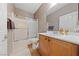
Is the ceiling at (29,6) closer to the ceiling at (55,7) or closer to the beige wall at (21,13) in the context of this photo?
the beige wall at (21,13)

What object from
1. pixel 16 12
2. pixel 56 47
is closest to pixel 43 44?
pixel 56 47

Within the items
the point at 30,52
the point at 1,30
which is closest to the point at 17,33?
the point at 1,30

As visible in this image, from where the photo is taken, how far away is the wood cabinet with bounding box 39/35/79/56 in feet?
3.89

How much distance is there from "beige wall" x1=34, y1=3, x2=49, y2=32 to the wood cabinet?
116 mm

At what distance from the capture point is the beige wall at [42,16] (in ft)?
4.89

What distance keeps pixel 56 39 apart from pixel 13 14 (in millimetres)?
663

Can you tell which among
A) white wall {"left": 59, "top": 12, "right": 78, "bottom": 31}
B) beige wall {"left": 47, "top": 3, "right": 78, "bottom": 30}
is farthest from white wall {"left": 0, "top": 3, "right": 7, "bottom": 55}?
white wall {"left": 59, "top": 12, "right": 78, "bottom": 31}

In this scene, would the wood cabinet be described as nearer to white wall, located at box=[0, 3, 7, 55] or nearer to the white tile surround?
the white tile surround

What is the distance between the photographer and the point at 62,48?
130 cm

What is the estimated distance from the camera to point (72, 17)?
1.41 m

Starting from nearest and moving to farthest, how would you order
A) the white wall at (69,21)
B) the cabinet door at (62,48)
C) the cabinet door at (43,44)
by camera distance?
1. the cabinet door at (62,48)
2. the white wall at (69,21)
3. the cabinet door at (43,44)

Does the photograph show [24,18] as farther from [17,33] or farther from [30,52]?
[30,52]

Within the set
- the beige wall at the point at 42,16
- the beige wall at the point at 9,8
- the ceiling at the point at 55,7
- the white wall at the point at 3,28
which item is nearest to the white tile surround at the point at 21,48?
the white wall at the point at 3,28

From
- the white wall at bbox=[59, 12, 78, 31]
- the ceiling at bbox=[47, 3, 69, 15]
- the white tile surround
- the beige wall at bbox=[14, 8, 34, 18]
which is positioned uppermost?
the ceiling at bbox=[47, 3, 69, 15]
